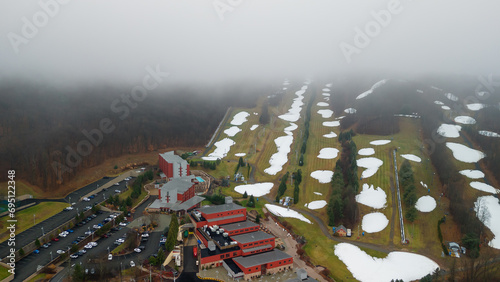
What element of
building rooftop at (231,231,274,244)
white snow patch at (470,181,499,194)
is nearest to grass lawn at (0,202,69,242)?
building rooftop at (231,231,274,244)

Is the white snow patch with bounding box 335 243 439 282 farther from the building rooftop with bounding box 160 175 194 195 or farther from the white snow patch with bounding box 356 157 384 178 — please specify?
the building rooftop with bounding box 160 175 194 195

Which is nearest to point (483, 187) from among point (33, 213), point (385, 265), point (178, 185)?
point (385, 265)

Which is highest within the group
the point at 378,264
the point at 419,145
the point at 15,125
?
the point at 15,125

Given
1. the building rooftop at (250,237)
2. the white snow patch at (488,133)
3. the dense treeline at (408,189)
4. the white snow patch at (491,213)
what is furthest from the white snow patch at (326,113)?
the building rooftop at (250,237)

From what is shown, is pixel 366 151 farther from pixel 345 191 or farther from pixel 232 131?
pixel 232 131

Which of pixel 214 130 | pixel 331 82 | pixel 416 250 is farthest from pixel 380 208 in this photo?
pixel 331 82

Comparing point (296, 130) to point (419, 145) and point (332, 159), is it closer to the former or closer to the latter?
point (332, 159)

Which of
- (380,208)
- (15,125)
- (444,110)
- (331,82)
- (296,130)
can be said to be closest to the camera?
(380,208)
